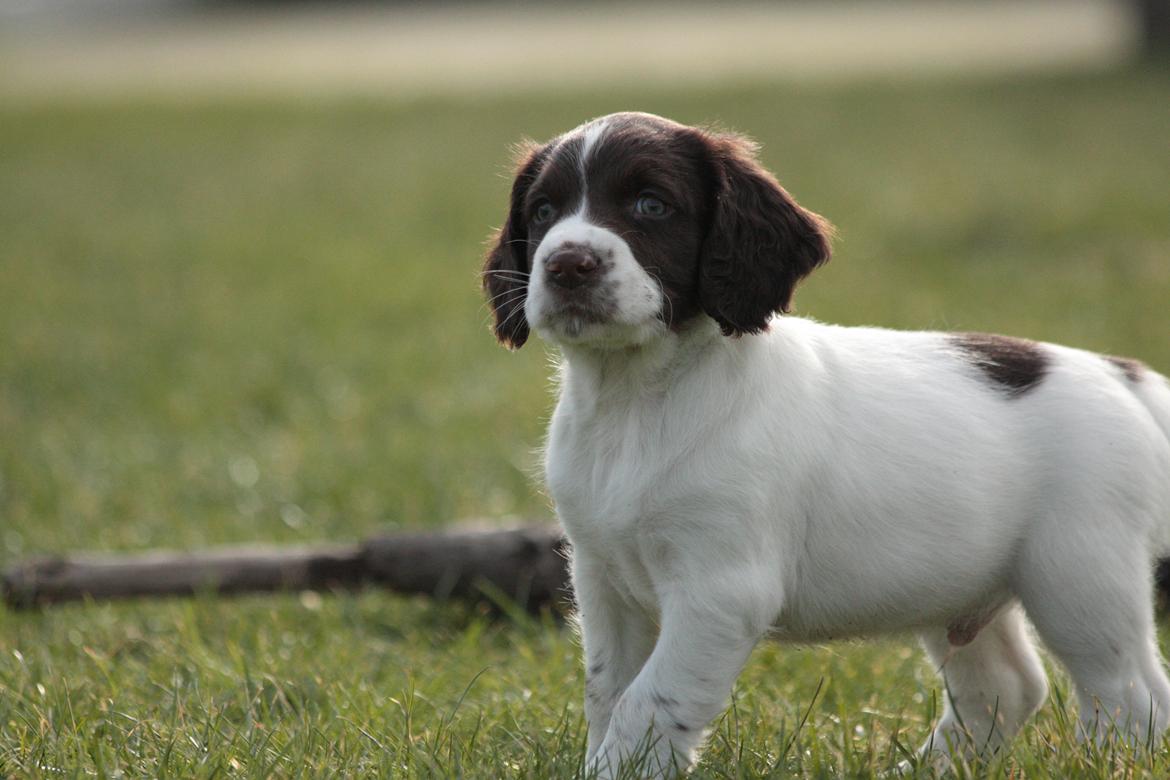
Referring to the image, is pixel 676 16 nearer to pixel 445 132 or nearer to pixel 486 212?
pixel 445 132

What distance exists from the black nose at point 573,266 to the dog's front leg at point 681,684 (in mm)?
798

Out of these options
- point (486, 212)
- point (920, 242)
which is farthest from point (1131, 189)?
point (486, 212)

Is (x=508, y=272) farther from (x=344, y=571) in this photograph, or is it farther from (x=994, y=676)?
(x=344, y=571)

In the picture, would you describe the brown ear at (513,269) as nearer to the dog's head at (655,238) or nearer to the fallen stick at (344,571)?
the dog's head at (655,238)

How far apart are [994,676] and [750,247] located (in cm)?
149

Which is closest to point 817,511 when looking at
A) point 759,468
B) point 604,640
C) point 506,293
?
point 759,468

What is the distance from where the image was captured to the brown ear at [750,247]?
144 inches

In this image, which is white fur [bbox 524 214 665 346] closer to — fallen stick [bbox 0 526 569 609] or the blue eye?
the blue eye

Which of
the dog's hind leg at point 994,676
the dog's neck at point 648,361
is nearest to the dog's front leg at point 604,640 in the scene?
the dog's neck at point 648,361

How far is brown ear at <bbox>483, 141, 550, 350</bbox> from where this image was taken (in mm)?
4043

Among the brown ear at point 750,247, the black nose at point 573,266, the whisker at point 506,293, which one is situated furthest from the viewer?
the whisker at point 506,293

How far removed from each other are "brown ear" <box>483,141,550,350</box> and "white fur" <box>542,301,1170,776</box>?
200 millimetres

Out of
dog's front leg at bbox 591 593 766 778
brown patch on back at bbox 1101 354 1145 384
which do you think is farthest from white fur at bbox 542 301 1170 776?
brown patch on back at bbox 1101 354 1145 384

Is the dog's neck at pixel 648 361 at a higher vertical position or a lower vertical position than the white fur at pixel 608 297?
lower
